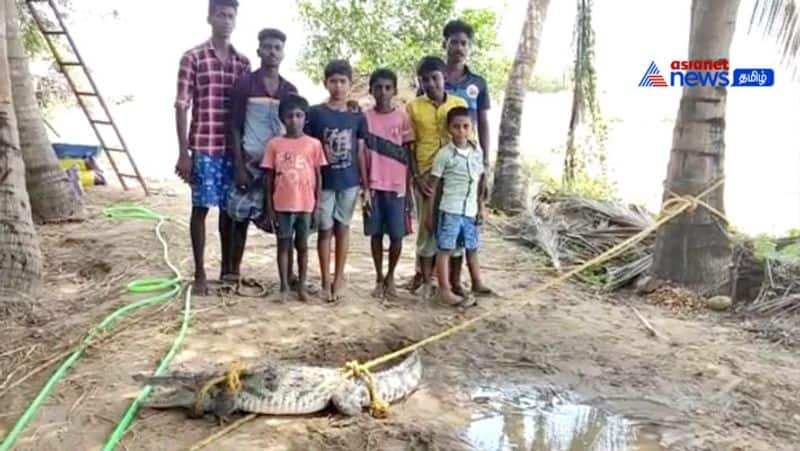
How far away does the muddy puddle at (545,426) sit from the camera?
10.6 feet

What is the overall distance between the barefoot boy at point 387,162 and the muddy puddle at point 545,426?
59.3 inches

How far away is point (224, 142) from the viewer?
466cm

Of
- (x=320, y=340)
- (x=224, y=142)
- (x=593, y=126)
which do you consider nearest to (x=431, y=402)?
(x=320, y=340)

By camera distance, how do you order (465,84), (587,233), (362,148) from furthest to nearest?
1. (587,233)
2. (465,84)
3. (362,148)

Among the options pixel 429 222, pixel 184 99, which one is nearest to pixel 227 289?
pixel 184 99

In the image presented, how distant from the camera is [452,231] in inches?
189

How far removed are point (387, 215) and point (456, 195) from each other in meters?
0.48

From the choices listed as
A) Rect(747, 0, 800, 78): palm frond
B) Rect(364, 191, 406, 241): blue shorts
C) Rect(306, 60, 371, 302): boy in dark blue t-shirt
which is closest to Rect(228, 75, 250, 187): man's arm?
Rect(306, 60, 371, 302): boy in dark blue t-shirt

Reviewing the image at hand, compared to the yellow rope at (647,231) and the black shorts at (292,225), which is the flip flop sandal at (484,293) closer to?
the yellow rope at (647,231)

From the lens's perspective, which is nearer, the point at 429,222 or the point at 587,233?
the point at 429,222

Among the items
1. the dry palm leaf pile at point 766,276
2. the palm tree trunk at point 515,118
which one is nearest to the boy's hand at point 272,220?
the dry palm leaf pile at point 766,276

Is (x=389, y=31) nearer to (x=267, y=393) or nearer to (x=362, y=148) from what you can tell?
(x=362, y=148)

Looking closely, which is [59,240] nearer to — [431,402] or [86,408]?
[86,408]

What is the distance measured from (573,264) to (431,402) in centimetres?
318
